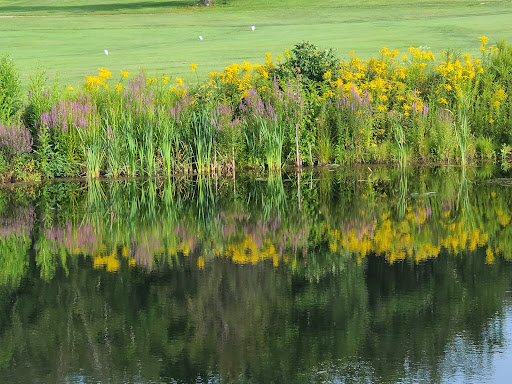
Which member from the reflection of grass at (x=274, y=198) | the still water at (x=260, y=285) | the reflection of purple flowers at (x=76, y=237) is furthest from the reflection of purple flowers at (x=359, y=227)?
the reflection of purple flowers at (x=76, y=237)

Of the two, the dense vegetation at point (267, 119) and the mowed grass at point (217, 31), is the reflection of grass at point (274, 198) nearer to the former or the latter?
the dense vegetation at point (267, 119)

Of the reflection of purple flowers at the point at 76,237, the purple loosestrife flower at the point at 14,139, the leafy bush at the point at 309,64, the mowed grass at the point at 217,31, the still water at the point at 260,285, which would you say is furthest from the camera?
the mowed grass at the point at 217,31

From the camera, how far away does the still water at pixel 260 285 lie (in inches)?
287

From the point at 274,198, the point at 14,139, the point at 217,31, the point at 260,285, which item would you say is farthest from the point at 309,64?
the point at 217,31

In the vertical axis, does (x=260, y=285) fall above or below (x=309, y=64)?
below

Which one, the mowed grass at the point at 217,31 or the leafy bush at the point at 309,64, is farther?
the mowed grass at the point at 217,31

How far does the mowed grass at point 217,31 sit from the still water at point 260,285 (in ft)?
28.2

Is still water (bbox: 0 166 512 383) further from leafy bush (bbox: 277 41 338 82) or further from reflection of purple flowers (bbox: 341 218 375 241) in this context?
leafy bush (bbox: 277 41 338 82)

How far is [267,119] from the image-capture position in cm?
1816

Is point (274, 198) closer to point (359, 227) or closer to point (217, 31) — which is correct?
point (359, 227)

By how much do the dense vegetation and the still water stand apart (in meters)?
2.10

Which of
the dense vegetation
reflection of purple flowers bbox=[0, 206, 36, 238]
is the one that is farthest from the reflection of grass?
reflection of purple flowers bbox=[0, 206, 36, 238]

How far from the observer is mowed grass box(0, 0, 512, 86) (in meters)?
28.1

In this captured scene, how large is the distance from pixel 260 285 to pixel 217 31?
104ft
